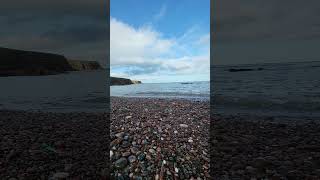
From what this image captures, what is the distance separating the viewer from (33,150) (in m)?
9.12

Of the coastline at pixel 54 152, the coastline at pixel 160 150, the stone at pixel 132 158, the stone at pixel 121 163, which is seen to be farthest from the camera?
the stone at pixel 132 158

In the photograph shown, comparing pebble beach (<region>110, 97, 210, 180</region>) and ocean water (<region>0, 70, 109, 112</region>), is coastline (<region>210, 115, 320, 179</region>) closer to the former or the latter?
pebble beach (<region>110, 97, 210, 180</region>)

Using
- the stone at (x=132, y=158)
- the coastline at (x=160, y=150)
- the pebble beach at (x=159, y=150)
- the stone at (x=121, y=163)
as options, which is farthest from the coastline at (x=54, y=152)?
the stone at (x=132, y=158)

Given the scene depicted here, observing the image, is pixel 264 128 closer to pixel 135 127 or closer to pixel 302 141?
pixel 302 141

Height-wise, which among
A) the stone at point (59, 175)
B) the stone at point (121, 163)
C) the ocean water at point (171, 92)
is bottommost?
the stone at point (59, 175)

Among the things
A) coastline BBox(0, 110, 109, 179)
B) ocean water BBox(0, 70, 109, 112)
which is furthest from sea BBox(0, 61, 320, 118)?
coastline BBox(0, 110, 109, 179)

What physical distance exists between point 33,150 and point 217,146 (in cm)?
516

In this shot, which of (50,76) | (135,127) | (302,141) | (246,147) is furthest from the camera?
(50,76)

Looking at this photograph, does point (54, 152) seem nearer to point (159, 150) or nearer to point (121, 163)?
point (121, 163)

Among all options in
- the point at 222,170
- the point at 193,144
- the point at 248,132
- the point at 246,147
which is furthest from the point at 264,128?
the point at 222,170

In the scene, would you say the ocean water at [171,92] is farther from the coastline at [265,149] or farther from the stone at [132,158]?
the stone at [132,158]

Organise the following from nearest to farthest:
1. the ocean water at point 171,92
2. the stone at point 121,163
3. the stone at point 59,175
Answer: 1. the stone at point 59,175
2. the stone at point 121,163
3. the ocean water at point 171,92

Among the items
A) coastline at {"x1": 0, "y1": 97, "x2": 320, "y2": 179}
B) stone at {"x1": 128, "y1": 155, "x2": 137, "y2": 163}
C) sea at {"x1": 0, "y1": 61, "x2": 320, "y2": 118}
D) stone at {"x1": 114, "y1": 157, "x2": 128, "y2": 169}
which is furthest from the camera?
sea at {"x1": 0, "y1": 61, "x2": 320, "y2": 118}

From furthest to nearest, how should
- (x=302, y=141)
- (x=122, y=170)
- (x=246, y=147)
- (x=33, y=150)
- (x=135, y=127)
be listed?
(x=135, y=127) < (x=302, y=141) < (x=246, y=147) < (x=33, y=150) < (x=122, y=170)
